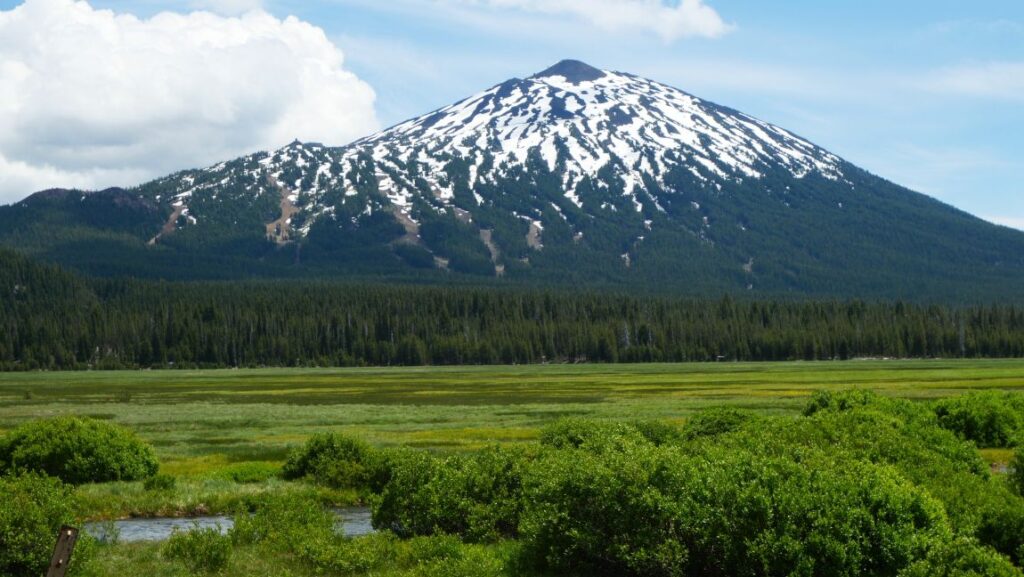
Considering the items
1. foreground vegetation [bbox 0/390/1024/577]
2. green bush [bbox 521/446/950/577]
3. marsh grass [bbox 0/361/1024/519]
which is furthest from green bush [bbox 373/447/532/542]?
marsh grass [bbox 0/361/1024/519]

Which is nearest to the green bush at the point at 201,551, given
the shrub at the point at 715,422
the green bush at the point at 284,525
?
the green bush at the point at 284,525

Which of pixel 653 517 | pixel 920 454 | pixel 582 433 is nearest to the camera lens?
pixel 653 517

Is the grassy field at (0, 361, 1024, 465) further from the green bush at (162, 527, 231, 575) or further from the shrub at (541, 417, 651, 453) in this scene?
the green bush at (162, 527, 231, 575)

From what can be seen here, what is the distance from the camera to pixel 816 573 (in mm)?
22906

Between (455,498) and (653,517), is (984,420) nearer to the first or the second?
(455,498)

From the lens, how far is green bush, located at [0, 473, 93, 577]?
2364cm

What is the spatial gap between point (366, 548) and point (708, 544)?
8914 mm

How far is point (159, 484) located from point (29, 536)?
51.9 feet

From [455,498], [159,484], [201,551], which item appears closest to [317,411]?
[159,484]

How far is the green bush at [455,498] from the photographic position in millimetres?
29969

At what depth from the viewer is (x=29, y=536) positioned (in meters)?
23.8

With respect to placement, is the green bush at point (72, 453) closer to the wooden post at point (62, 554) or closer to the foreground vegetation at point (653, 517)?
the foreground vegetation at point (653, 517)

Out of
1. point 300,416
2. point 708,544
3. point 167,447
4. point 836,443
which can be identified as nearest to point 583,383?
point 300,416

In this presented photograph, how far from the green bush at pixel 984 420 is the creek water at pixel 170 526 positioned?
31.3m
